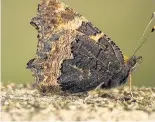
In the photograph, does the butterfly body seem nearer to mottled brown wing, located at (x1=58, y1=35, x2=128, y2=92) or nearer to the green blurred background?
mottled brown wing, located at (x1=58, y1=35, x2=128, y2=92)

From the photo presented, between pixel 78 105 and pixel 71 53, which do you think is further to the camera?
pixel 71 53

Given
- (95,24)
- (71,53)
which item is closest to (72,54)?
(71,53)

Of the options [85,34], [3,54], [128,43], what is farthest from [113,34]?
[85,34]

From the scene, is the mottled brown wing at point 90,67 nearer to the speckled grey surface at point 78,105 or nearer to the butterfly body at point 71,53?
the butterfly body at point 71,53

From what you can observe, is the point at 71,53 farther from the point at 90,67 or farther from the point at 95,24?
the point at 95,24

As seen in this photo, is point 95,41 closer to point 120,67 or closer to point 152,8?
point 120,67

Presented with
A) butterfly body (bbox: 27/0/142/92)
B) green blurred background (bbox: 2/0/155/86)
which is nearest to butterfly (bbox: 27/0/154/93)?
butterfly body (bbox: 27/0/142/92)

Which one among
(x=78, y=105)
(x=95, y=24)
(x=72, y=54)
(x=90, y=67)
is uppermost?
(x=95, y=24)

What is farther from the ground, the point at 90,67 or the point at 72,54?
the point at 72,54
